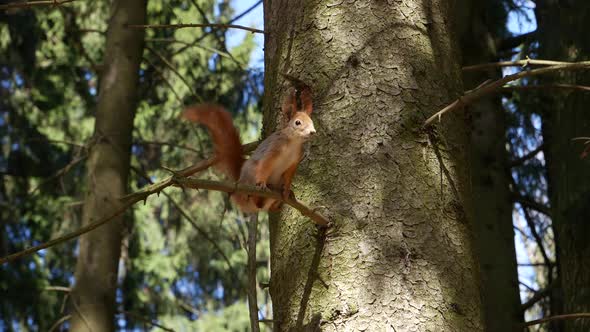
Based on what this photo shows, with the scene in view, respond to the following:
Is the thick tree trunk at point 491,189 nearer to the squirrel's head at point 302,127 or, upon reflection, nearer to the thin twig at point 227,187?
the squirrel's head at point 302,127

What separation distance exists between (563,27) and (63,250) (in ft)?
22.2

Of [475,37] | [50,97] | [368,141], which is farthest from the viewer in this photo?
[50,97]

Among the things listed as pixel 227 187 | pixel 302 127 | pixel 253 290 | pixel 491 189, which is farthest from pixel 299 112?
pixel 491 189

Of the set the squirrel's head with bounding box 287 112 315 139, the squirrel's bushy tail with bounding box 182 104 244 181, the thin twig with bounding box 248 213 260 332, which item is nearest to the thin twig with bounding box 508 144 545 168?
the thin twig with bounding box 248 213 260 332

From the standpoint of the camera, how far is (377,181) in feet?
6.33

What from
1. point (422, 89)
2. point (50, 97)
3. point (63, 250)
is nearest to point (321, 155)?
Result: point (422, 89)

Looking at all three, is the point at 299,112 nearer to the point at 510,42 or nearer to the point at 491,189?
the point at 491,189

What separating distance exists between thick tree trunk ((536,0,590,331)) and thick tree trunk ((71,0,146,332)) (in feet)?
7.73

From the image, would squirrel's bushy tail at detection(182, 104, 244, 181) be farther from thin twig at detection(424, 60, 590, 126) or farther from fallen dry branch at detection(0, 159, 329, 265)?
thin twig at detection(424, 60, 590, 126)

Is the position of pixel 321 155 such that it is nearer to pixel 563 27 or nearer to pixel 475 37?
pixel 563 27

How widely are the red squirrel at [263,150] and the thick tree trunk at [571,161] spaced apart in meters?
2.07

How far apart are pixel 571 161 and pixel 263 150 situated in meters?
2.36

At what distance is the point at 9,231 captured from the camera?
7.94 meters

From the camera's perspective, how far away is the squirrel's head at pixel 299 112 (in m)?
1.76
